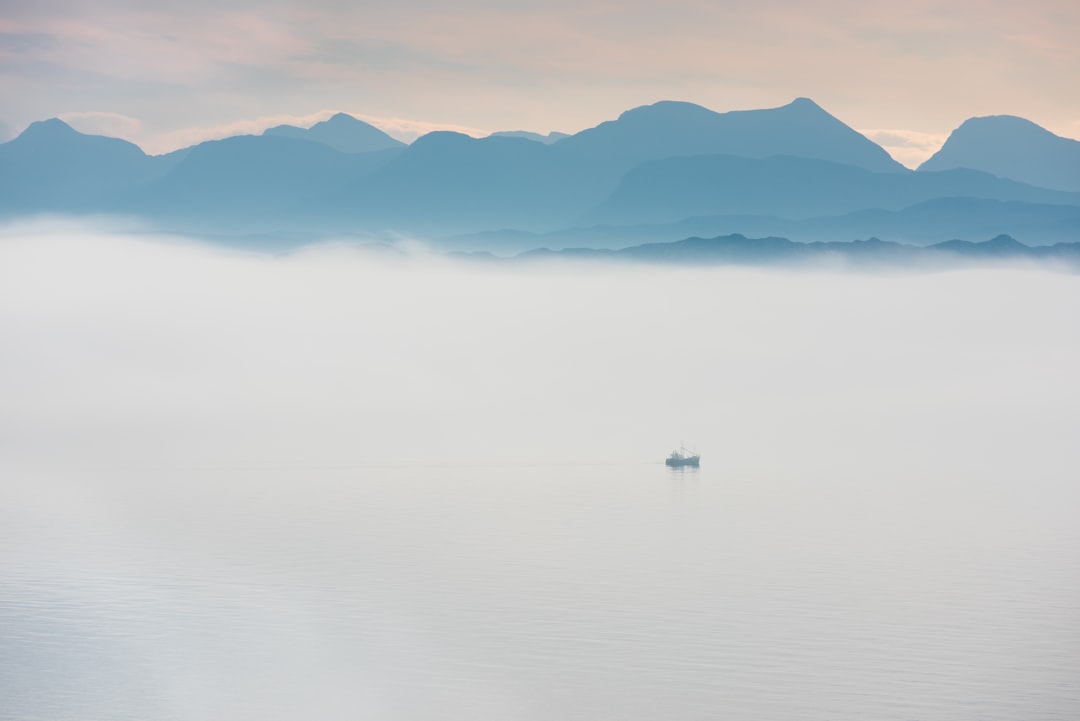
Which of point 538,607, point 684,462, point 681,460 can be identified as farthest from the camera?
point 684,462

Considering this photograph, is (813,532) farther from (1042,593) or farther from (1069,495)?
(1069,495)

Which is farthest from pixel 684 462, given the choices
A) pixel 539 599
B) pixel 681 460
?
pixel 539 599

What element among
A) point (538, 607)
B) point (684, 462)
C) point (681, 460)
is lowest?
point (538, 607)

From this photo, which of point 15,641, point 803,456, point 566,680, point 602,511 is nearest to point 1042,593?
point 566,680

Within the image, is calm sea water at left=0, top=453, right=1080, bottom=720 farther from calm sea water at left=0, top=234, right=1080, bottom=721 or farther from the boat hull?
the boat hull

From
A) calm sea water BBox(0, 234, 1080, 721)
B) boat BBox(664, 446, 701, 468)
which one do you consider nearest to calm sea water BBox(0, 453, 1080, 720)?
calm sea water BBox(0, 234, 1080, 721)

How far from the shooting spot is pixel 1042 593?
8519 cm

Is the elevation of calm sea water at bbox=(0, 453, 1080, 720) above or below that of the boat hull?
below

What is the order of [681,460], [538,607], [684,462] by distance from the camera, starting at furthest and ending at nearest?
1. [684,462]
2. [681,460]
3. [538,607]

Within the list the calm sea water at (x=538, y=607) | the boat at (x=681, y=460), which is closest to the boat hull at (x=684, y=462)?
the boat at (x=681, y=460)

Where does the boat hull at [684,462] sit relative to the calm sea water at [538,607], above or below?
above

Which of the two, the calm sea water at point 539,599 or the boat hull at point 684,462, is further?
the boat hull at point 684,462

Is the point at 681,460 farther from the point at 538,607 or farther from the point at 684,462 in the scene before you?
the point at 538,607

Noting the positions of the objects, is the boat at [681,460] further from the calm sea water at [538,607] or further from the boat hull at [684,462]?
the calm sea water at [538,607]
